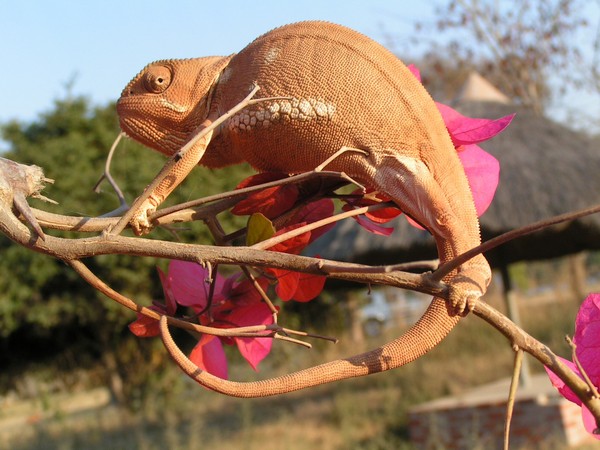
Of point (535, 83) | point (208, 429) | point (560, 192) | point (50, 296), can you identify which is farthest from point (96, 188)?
point (535, 83)

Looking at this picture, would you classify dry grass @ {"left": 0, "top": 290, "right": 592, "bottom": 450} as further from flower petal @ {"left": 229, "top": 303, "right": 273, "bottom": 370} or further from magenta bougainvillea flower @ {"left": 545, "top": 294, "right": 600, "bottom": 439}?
magenta bougainvillea flower @ {"left": 545, "top": 294, "right": 600, "bottom": 439}

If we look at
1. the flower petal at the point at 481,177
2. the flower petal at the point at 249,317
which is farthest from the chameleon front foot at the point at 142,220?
the flower petal at the point at 481,177

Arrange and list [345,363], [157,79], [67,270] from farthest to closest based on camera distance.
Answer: [67,270]
[157,79]
[345,363]

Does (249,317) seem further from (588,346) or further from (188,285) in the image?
(588,346)

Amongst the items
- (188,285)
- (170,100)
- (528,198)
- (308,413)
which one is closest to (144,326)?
(188,285)

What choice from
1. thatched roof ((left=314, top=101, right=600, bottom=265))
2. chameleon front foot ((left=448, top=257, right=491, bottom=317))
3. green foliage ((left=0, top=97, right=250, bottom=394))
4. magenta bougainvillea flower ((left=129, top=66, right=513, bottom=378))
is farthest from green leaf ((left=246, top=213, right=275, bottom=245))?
green foliage ((left=0, top=97, right=250, bottom=394))

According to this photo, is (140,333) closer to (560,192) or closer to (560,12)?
(560,192)
